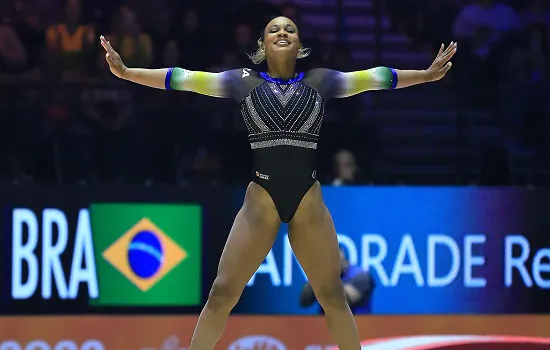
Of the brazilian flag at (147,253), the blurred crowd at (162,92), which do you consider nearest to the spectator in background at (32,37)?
the blurred crowd at (162,92)

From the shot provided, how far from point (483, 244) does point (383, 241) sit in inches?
26.9

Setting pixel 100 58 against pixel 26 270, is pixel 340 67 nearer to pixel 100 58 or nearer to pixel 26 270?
pixel 100 58

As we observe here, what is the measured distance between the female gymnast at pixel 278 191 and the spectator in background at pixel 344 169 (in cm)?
233

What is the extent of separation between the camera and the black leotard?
3781 mm

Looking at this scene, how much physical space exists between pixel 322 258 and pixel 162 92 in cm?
330

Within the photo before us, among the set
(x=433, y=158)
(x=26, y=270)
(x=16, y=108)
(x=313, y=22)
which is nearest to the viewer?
(x=26, y=270)

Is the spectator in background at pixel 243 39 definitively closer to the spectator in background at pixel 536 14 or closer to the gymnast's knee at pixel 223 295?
the spectator in background at pixel 536 14

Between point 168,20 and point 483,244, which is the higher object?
point 168,20

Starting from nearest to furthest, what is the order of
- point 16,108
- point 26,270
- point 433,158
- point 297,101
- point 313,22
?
point 297,101
point 26,270
point 16,108
point 433,158
point 313,22

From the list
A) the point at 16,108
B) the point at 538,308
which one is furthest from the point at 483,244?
the point at 16,108

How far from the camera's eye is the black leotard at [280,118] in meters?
3.78

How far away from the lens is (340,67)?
22.2 feet

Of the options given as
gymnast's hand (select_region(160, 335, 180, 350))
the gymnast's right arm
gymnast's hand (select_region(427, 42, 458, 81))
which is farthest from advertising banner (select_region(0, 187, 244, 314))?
gymnast's hand (select_region(427, 42, 458, 81))

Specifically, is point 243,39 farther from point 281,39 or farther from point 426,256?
point 281,39
